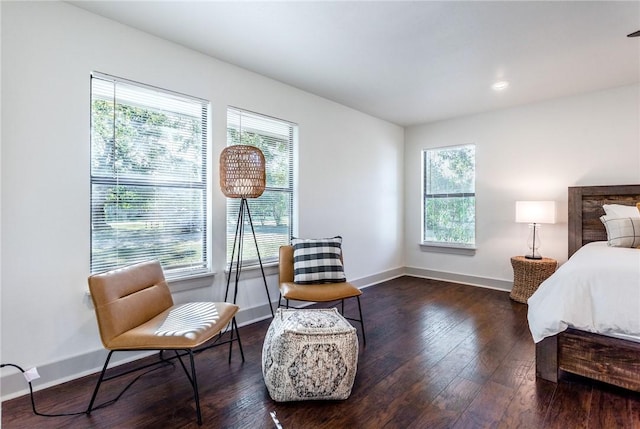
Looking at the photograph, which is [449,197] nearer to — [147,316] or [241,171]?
[241,171]

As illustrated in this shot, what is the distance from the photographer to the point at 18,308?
1.86m

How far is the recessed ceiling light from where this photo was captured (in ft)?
10.9

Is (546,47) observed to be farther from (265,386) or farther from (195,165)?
(265,386)

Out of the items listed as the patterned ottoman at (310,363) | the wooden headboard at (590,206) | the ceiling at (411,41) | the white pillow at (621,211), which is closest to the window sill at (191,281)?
the patterned ottoman at (310,363)

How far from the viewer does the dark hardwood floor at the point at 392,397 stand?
5.37 ft

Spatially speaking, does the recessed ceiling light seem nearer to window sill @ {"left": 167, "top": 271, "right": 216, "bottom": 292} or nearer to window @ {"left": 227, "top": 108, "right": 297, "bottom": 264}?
window @ {"left": 227, "top": 108, "right": 297, "bottom": 264}

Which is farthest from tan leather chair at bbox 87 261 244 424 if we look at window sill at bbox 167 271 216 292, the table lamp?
the table lamp

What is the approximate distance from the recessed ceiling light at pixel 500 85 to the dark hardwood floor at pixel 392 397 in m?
2.54

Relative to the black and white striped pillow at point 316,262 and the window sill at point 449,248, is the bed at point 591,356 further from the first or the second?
the window sill at point 449,248

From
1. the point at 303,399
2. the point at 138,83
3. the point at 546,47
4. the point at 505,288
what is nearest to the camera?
the point at 303,399

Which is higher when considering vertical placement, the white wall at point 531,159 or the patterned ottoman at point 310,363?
the white wall at point 531,159

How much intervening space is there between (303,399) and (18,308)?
5.81 feet

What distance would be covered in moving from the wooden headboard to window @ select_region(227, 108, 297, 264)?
3.20 meters

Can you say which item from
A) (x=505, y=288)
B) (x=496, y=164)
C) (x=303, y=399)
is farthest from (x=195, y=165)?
(x=505, y=288)
